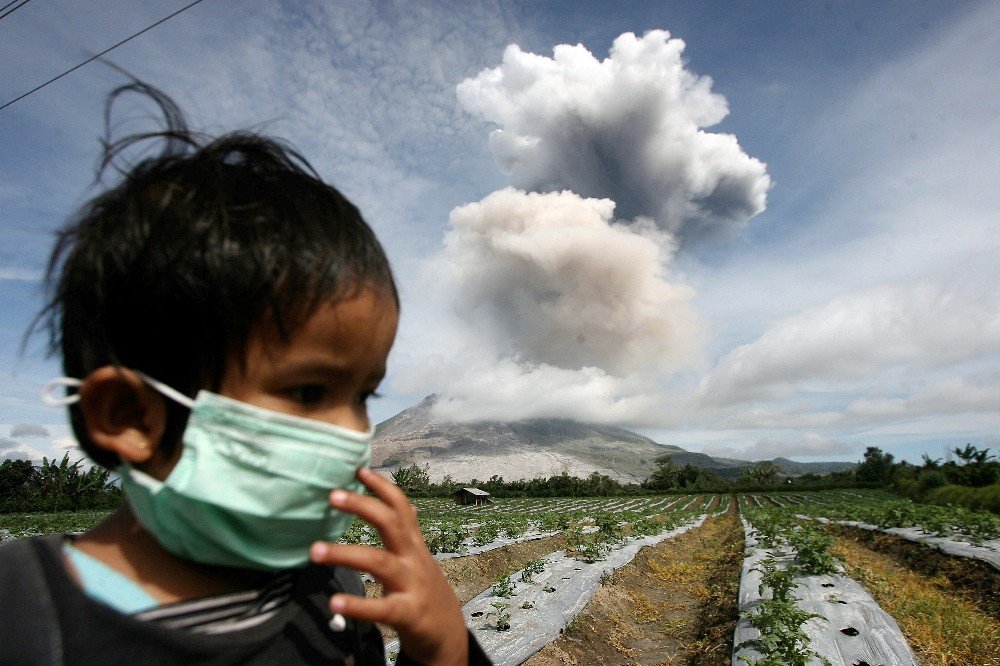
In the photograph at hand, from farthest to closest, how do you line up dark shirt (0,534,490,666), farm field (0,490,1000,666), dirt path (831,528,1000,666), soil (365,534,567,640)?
soil (365,534,567,640), dirt path (831,528,1000,666), farm field (0,490,1000,666), dark shirt (0,534,490,666)

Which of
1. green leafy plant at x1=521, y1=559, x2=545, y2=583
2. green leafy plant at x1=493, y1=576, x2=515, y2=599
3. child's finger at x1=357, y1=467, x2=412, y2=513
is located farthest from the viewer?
green leafy plant at x1=521, y1=559, x2=545, y2=583

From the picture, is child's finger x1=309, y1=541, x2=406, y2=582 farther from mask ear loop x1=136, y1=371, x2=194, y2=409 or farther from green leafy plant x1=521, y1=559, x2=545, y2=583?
green leafy plant x1=521, y1=559, x2=545, y2=583

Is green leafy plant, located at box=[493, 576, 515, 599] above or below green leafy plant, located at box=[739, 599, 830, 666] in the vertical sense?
below

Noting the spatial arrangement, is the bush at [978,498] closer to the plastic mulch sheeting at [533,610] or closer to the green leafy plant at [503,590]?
the plastic mulch sheeting at [533,610]

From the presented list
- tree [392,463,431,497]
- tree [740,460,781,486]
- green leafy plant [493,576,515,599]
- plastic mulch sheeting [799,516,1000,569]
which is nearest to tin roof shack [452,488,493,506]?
tree [392,463,431,497]

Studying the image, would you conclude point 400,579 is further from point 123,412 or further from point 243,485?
point 123,412

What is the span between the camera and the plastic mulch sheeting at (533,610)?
5.28 meters

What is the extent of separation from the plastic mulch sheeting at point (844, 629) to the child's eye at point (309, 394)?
17.2ft

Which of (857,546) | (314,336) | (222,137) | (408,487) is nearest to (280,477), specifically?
(314,336)

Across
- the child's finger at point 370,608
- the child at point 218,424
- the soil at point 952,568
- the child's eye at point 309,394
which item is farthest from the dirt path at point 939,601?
the child's eye at point 309,394

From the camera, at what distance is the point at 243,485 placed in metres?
1.05

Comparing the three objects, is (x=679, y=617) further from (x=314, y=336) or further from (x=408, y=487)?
(x=408, y=487)

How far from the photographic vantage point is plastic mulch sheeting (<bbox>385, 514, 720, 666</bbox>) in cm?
528

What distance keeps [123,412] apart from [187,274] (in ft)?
0.99
